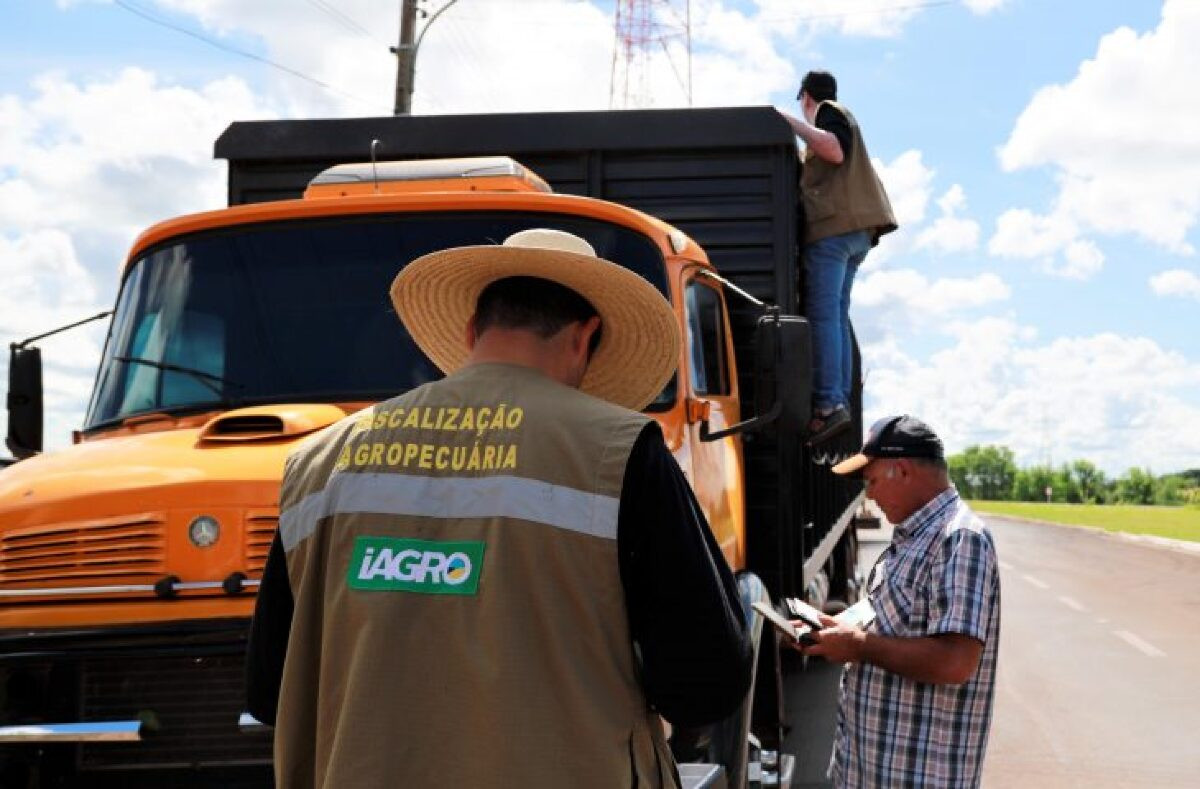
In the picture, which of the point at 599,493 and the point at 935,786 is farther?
the point at 935,786

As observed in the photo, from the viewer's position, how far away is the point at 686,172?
6312mm

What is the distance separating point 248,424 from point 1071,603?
1441 centimetres

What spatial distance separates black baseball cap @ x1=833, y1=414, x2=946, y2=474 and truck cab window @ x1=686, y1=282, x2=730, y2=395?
0.97m

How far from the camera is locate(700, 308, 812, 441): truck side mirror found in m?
4.76

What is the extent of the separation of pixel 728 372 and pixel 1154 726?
5.23 m

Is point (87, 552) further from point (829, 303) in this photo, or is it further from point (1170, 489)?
point (1170, 489)

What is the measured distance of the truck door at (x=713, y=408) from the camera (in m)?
4.70

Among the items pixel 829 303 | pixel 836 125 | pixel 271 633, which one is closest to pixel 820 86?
pixel 836 125

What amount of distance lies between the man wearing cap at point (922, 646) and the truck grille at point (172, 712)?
1.63 meters

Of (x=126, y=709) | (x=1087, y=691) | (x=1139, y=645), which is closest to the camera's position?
(x=126, y=709)

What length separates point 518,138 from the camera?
21.2 feet

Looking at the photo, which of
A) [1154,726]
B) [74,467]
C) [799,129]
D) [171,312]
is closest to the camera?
[74,467]

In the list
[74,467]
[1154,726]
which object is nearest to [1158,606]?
[1154,726]

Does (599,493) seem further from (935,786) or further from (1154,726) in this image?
(1154,726)
